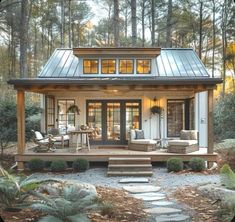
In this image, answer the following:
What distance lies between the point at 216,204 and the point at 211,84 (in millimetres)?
5374

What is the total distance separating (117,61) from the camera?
563 inches

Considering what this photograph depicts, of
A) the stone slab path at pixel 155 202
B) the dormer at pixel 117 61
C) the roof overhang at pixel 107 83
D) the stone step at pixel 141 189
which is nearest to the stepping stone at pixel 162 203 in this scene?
the stone slab path at pixel 155 202

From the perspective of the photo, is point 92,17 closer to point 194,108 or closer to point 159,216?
point 194,108

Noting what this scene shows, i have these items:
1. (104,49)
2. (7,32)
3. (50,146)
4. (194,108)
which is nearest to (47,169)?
(50,146)

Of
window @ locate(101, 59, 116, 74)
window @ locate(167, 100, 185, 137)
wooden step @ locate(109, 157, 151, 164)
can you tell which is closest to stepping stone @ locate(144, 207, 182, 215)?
wooden step @ locate(109, 157, 151, 164)

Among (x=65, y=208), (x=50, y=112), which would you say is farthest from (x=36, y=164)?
(x=65, y=208)

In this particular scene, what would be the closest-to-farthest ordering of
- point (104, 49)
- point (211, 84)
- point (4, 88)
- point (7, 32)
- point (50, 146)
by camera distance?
point (211, 84) → point (50, 146) → point (104, 49) → point (7, 32) → point (4, 88)

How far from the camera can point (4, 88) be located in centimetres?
2386

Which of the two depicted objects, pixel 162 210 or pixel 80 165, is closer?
pixel 162 210

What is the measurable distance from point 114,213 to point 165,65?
992cm

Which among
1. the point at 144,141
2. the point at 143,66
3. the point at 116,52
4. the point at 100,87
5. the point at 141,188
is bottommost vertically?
the point at 141,188

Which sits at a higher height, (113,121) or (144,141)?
(113,121)

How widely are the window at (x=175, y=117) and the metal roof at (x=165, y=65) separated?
1207 mm

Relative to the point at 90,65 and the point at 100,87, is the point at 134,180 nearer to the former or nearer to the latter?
the point at 100,87
